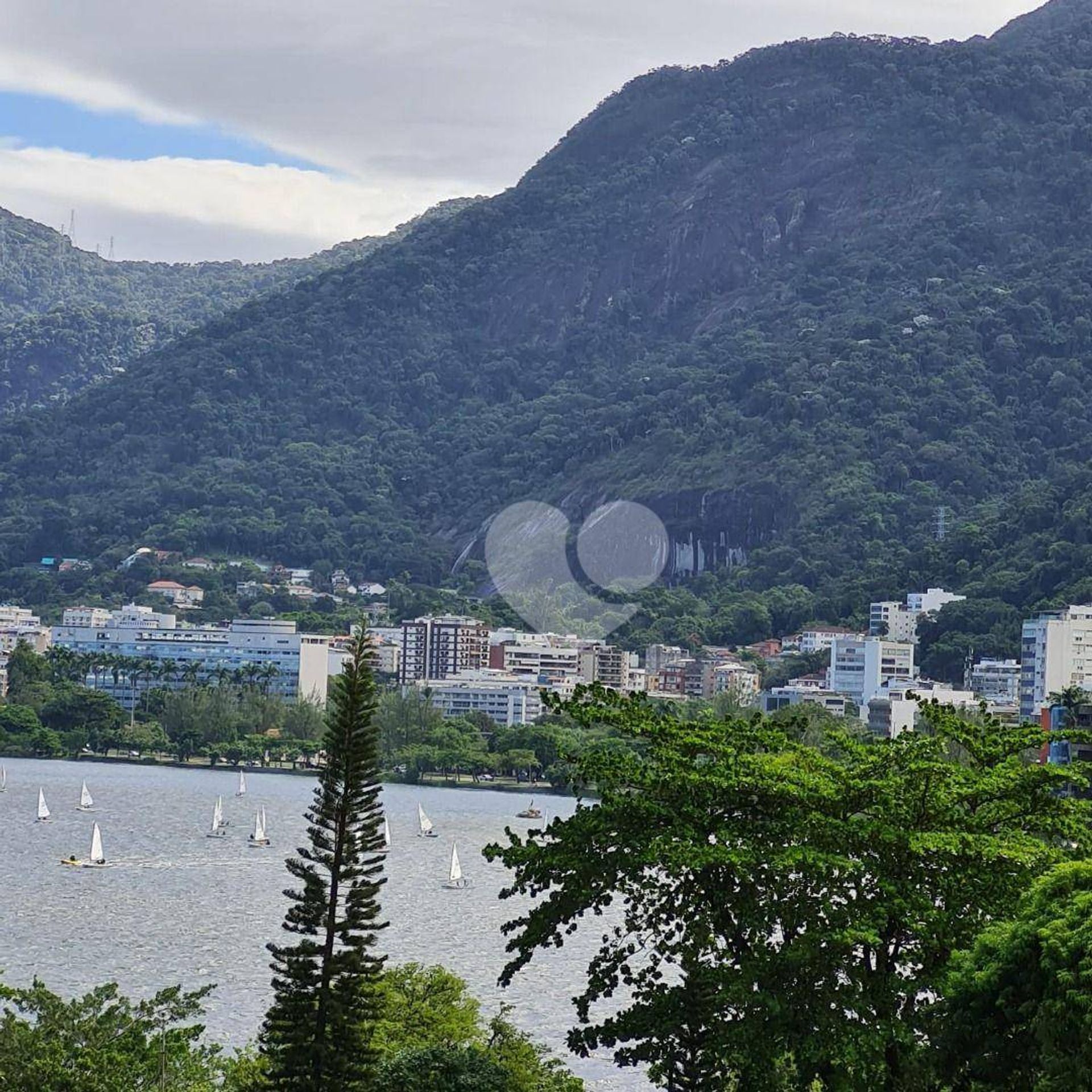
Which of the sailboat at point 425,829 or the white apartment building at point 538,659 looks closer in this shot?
the sailboat at point 425,829

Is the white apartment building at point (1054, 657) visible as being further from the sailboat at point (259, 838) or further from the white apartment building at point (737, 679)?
the sailboat at point (259, 838)

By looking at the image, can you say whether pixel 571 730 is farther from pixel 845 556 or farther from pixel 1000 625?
pixel 845 556

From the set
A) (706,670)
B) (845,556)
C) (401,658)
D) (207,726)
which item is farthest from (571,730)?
(845,556)

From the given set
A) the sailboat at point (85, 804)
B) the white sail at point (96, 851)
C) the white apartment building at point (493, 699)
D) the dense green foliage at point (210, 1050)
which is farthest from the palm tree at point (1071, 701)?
the white apartment building at point (493, 699)

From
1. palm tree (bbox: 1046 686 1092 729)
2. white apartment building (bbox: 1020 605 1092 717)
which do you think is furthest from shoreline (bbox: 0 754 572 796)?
palm tree (bbox: 1046 686 1092 729)

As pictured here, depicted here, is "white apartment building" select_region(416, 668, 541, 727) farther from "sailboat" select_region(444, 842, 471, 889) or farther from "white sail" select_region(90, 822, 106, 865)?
"white sail" select_region(90, 822, 106, 865)

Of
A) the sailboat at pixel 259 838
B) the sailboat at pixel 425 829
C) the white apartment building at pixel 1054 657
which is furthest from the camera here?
the white apartment building at pixel 1054 657

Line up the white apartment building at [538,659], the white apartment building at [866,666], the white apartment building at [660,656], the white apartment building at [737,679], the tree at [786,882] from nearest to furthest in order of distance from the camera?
the tree at [786,882]
the white apartment building at [866,666]
the white apartment building at [737,679]
the white apartment building at [538,659]
the white apartment building at [660,656]
